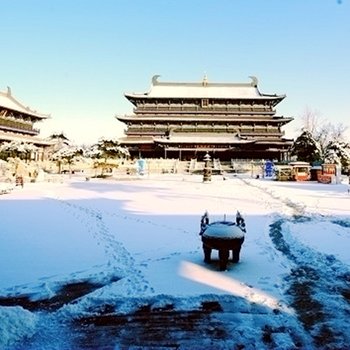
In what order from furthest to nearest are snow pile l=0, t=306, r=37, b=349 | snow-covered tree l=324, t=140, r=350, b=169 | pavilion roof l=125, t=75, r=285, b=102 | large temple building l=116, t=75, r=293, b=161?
pavilion roof l=125, t=75, r=285, b=102 < large temple building l=116, t=75, r=293, b=161 < snow-covered tree l=324, t=140, r=350, b=169 < snow pile l=0, t=306, r=37, b=349

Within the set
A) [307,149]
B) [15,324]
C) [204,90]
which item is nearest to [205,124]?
[204,90]

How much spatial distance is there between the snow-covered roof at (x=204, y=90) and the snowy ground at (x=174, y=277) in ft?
143

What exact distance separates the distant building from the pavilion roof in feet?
42.8

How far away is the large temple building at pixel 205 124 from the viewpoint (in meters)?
48.9

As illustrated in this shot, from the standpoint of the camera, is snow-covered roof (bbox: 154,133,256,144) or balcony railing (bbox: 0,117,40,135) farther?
snow-covered roof (bbox: 154,133,256,144)

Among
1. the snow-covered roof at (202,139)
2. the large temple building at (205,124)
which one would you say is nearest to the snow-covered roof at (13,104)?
the large temple building at (205,124)

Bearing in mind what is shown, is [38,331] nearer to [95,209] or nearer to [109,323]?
[109,323]

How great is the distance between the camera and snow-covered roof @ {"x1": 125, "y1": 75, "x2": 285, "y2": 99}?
177 ft

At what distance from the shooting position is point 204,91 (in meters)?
56.4

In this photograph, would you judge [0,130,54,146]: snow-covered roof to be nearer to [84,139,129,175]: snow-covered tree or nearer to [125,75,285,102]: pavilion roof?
[84,139,129,175]: snow-covered tree

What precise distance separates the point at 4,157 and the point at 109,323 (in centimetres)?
3227

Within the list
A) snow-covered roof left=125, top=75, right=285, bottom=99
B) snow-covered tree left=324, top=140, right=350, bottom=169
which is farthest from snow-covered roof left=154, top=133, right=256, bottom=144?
snow-covered tree left=324, top=140, right=350, bottom=169

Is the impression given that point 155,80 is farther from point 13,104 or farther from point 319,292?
point 319,292

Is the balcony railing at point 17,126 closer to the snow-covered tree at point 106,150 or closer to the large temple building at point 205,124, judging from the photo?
the large temple building at point 205,124
